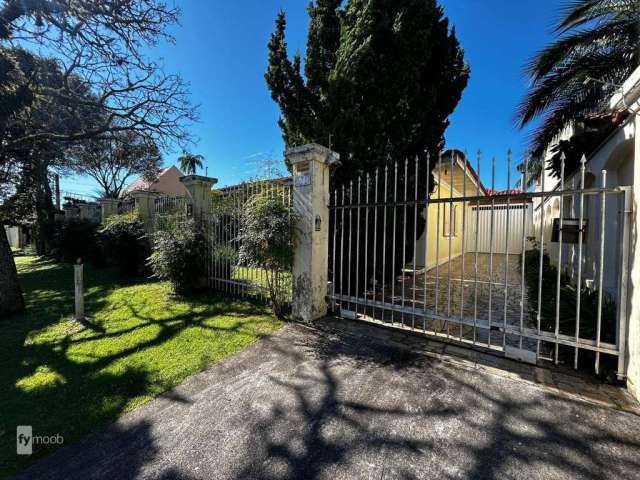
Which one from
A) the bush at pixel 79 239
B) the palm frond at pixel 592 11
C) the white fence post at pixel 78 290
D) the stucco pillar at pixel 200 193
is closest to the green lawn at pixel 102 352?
the white fence post at pixel 78 290

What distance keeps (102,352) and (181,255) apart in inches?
89.3

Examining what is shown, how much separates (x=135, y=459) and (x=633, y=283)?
418 centimetres

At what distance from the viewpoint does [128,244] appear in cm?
794

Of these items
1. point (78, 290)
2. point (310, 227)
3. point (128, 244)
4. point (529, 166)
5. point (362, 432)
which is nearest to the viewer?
point (362, 432)

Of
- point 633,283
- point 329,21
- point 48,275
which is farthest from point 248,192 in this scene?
point 48,275

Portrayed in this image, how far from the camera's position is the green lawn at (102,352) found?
2533 millimetres

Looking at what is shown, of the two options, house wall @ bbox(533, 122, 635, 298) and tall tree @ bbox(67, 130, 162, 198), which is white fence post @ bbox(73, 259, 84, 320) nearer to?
tall tree @ bbox(67, 130, 162, 198)

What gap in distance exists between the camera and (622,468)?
1736 mm

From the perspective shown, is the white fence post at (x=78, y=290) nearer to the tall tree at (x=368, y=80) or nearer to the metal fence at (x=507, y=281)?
the metal fence at (x=507, y=281)

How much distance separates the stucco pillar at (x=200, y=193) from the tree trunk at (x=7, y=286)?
3.61 meters

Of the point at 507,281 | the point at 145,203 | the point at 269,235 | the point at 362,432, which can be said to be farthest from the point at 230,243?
the point at 145,203

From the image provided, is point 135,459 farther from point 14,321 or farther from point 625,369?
point 14,321

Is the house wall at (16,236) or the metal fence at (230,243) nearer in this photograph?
the metal fence at (230,243)

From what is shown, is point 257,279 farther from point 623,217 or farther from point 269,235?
point 623,217
